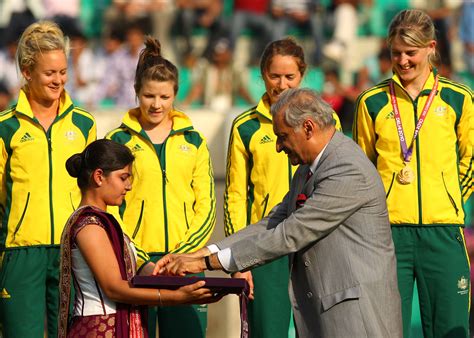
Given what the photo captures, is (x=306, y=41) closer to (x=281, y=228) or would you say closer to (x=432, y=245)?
(x=432, y=245)

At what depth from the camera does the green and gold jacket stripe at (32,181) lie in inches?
267

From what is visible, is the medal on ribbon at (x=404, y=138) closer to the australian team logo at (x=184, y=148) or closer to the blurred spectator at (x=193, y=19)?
the australian team logo at (x=184, y=148)

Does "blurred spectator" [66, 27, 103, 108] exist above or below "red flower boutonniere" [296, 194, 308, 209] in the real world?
above

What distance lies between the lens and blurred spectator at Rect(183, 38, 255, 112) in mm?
14445

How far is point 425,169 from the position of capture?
6.73m

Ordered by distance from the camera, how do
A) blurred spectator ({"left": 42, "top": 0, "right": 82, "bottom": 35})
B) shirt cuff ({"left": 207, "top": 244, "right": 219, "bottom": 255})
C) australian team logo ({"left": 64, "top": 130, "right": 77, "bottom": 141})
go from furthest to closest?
blurred spectator ({"left": 42, "top": 0, "right": 82, "bottom": 35}) → australian team logo ({"left": 64, "top": 130, "right": 77, "bottom": 141}) → shirt cuff ({"left": 207, "top": 244, "right": 219, "bottom": 255})

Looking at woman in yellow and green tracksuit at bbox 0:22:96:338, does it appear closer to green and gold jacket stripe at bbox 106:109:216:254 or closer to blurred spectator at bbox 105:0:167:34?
green and gold jacket stripe at bbox 106:109:216:254

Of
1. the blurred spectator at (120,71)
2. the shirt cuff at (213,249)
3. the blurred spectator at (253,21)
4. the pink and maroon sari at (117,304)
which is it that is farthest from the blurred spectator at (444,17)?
the pink and maroon sari at (117,304)

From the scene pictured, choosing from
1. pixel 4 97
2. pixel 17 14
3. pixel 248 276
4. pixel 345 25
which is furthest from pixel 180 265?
pixel 17 14

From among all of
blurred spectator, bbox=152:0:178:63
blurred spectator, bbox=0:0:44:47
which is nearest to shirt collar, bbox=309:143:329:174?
blurred spectator, bbox=0:0:44:47

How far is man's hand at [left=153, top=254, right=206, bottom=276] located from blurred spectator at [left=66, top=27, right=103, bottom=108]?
8.75 meters

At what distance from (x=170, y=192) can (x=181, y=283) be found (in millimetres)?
1581

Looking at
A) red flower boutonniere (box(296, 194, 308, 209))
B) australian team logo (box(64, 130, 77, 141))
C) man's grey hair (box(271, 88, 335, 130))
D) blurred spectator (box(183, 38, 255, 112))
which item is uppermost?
blurred spectator (box(183, 38, 255, 112))

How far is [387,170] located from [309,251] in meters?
1.58
